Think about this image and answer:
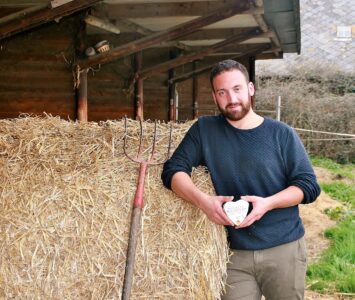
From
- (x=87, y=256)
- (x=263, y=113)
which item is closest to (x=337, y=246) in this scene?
(x=87, y=256)

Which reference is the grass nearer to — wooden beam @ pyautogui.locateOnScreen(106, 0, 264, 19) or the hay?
the hay

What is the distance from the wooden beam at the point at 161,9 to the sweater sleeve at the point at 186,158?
3574mm

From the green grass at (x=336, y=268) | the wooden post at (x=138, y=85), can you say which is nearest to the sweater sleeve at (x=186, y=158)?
the green grass at (x=336, y=268)

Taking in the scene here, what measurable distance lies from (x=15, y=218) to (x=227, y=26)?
571 cm

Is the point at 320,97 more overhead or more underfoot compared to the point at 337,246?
more overhead

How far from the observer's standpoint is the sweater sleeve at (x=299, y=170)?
238 centimetres

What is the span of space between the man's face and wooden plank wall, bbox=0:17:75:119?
175 inches

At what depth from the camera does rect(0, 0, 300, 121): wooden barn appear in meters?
5.72

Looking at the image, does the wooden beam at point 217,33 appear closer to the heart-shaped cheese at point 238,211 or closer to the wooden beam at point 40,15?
the wooden beam at point 40,15

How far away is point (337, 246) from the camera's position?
546cm

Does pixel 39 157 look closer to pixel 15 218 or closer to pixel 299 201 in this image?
pixel 15 218

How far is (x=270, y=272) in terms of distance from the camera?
2.49m

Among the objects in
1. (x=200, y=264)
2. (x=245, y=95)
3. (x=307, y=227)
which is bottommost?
(x=307, y=227)

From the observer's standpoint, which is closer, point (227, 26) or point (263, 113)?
point (227, 26)
